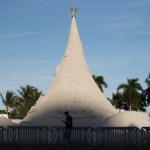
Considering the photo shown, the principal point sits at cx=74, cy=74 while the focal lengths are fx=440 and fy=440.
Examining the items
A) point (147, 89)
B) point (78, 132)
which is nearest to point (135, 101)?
point (147, 89)

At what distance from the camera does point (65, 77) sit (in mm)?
44094

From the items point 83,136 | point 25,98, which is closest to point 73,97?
point 83,136

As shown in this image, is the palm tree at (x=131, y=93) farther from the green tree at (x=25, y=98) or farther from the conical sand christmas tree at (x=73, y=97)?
the conical sand christmas tree at (x=73, y=97)

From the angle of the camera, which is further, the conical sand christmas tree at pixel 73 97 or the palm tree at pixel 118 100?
the palm tree at pixel 118 100

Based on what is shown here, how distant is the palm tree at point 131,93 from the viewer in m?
78.6

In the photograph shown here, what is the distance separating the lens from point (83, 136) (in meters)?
24.4

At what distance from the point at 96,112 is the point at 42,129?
Result: 1702 cm

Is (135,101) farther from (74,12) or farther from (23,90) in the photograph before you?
(74,12)

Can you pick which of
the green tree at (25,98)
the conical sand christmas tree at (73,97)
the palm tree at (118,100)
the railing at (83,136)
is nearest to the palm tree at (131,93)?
the palm tree at (118,100)

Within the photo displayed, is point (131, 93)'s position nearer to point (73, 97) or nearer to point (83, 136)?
point (73, 97)

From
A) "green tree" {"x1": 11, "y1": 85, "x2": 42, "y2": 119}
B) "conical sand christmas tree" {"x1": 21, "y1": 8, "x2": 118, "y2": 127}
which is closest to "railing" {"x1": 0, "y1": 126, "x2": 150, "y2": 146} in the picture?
"conical sand christmas tree" {"x1": 21, "y1": 8, "x2": 118, "y2": 127}

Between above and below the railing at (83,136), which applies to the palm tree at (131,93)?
above

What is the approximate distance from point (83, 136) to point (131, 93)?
57362mm

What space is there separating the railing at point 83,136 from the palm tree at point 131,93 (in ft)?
176
